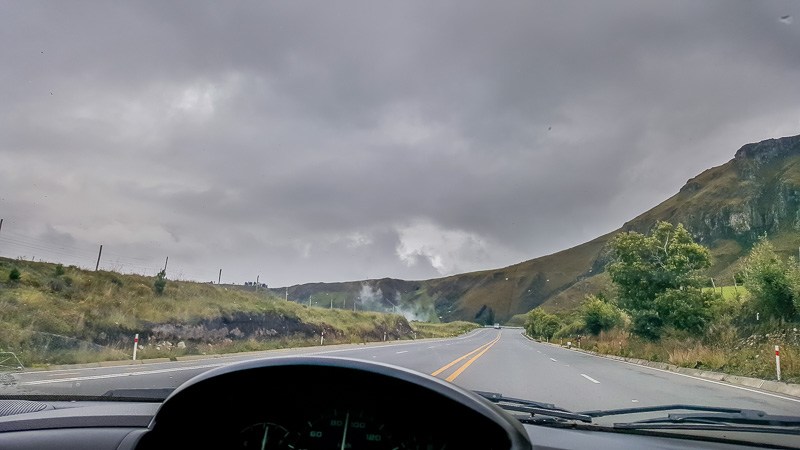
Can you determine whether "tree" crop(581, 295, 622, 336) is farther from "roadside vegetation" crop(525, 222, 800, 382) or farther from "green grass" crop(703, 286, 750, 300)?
"green grass" crop(703, 286, 750, 300)

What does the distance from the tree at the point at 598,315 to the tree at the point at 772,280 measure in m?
21.3

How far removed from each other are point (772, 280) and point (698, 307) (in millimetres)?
6314

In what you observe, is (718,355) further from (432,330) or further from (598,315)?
(432,330)

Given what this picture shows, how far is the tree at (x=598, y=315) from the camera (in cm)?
4709

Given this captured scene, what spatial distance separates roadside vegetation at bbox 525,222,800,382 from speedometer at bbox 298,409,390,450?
16292mm

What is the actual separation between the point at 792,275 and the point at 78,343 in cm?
2523

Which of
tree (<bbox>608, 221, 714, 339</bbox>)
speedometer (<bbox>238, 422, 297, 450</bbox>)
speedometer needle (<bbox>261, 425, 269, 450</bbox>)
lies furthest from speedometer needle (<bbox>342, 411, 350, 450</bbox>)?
tree (<bbox>608, 221, 714, 339</bbox>)

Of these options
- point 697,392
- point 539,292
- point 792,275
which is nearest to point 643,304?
point 792,275

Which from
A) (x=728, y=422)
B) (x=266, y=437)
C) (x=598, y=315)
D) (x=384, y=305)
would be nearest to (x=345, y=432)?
(x=266, y=437)

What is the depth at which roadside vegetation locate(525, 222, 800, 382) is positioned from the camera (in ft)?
68.9

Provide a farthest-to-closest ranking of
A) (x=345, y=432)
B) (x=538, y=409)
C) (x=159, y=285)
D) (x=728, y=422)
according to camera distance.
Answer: (x=159, y=285) → (x=538, y=409) → (x=728, y=422) → (x=345, y=432)

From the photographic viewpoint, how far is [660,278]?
103 feet

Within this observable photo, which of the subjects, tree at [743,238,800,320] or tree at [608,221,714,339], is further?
tree at [608,221,714,339]

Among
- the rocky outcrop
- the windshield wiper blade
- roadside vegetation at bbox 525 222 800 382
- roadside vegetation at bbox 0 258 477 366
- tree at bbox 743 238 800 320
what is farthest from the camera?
tree at bbox 743 238 800 320
